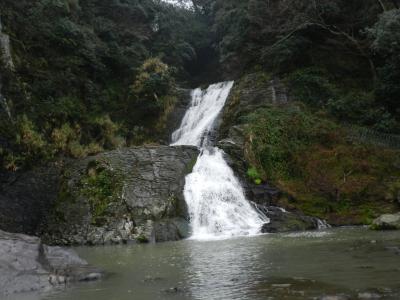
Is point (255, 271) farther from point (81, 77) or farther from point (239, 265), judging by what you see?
point (81, 77)

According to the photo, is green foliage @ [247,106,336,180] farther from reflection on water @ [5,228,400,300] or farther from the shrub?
the shrub

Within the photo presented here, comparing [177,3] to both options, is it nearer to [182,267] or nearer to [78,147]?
[78,147]

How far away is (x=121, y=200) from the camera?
53.0 feet

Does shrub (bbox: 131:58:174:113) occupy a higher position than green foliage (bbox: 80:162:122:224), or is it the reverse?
shrub (bbox: 131:58:174:113)

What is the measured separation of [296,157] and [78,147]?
359 inches

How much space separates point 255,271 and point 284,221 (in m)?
7.95

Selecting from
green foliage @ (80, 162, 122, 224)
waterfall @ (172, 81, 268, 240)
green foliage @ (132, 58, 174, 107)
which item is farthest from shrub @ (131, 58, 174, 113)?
green foliage @ (80, 162, 122, 224)

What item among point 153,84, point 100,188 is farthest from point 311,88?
point 100,188

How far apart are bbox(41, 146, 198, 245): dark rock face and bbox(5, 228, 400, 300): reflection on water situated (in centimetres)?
323

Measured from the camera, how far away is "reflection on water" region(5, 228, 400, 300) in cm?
616

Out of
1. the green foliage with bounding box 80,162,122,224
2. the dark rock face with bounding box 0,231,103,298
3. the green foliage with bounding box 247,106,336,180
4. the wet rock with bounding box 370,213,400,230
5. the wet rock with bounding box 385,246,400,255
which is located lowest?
the dark rock face with bounding box 0,231,103,298

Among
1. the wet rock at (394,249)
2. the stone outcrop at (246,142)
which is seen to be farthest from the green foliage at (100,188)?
the wet rock at (394,249)

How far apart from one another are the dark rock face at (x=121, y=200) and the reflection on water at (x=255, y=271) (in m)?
3.23

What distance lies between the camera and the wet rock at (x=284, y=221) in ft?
48.8
